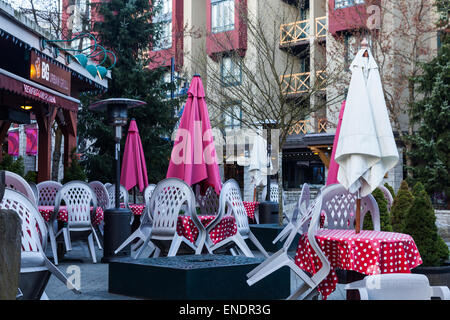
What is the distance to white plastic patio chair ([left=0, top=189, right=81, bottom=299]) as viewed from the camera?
347 centimetres

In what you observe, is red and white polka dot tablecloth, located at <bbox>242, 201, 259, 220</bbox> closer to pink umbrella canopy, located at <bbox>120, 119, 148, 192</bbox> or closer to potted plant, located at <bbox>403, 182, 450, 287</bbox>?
pink umbrella canopy, located at <bbox>120, 119, 148, 192</bbox>

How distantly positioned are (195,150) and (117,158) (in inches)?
47.8

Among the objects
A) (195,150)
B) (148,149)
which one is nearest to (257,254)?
(195,150)

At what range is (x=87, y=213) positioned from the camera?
8.21 meters

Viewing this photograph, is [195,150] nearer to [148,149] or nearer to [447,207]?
[148,149]

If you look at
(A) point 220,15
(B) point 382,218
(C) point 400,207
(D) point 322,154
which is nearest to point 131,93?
(D) point 322,154

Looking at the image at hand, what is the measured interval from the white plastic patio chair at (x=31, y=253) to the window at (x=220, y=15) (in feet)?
84.3

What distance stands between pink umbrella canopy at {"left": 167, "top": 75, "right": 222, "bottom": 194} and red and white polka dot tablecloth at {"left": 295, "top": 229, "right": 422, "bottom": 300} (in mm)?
3185

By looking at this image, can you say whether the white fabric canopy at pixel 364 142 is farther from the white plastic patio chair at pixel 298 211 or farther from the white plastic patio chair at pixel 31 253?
the white plastic patio chair at pixel 298 211

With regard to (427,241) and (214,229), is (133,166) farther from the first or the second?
(427,241)

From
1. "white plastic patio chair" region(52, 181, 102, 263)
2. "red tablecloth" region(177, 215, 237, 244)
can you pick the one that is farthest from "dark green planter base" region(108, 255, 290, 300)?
"white plastic patio chair" region(52, 181, 102, 263)

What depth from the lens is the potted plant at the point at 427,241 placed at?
Result: 488 centimetres

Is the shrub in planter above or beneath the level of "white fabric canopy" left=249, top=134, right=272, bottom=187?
beneath

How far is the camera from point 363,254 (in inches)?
171
